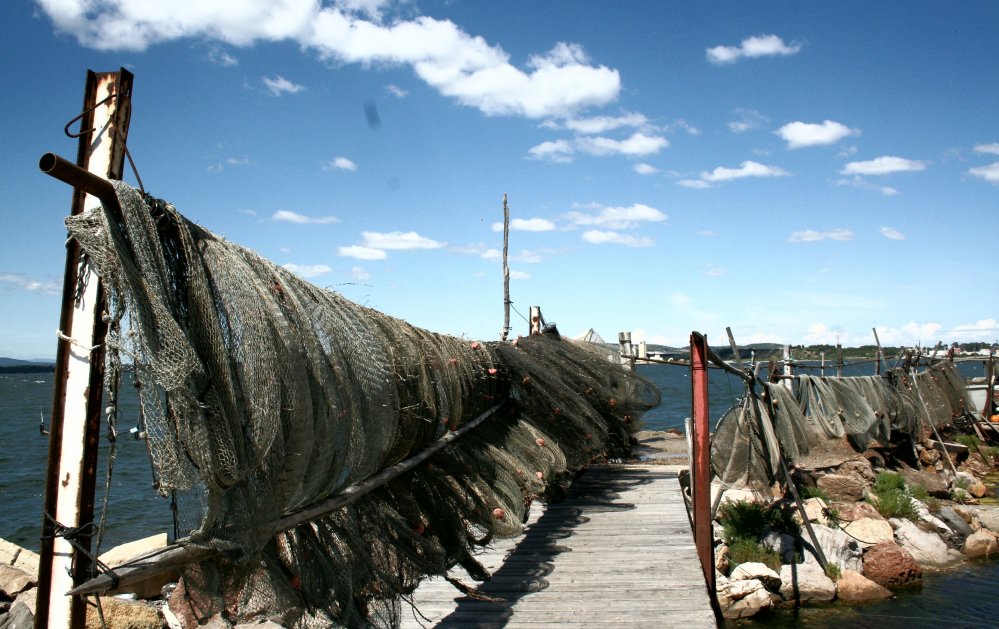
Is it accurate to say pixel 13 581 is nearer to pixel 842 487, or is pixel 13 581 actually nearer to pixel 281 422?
pixel 281 422

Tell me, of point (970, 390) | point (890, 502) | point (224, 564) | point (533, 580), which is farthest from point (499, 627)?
point (970, 390)

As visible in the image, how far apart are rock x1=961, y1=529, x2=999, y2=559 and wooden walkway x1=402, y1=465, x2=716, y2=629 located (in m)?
6.74

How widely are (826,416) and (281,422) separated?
13.0 m

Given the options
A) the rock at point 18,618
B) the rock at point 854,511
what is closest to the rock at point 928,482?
the rock at point 854,511

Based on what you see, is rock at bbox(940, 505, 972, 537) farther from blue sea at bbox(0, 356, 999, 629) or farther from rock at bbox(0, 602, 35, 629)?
rock at bbox(0, 602, 35, 629)

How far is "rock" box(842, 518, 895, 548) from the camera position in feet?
38.3

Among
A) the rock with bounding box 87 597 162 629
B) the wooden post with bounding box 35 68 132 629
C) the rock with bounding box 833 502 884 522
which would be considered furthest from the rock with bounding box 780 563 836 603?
the wooden post with bounding box 35 68 132 629

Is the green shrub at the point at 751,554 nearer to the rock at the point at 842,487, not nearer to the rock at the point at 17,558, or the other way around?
the rock at the point at 842,487

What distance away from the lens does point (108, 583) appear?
9.12 feet

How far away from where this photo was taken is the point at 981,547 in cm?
1271

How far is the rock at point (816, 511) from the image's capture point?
11930 millimetres

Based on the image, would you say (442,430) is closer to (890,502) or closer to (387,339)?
(387,339)

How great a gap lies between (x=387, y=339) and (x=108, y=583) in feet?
8.55

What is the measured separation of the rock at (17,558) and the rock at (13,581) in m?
0.59
